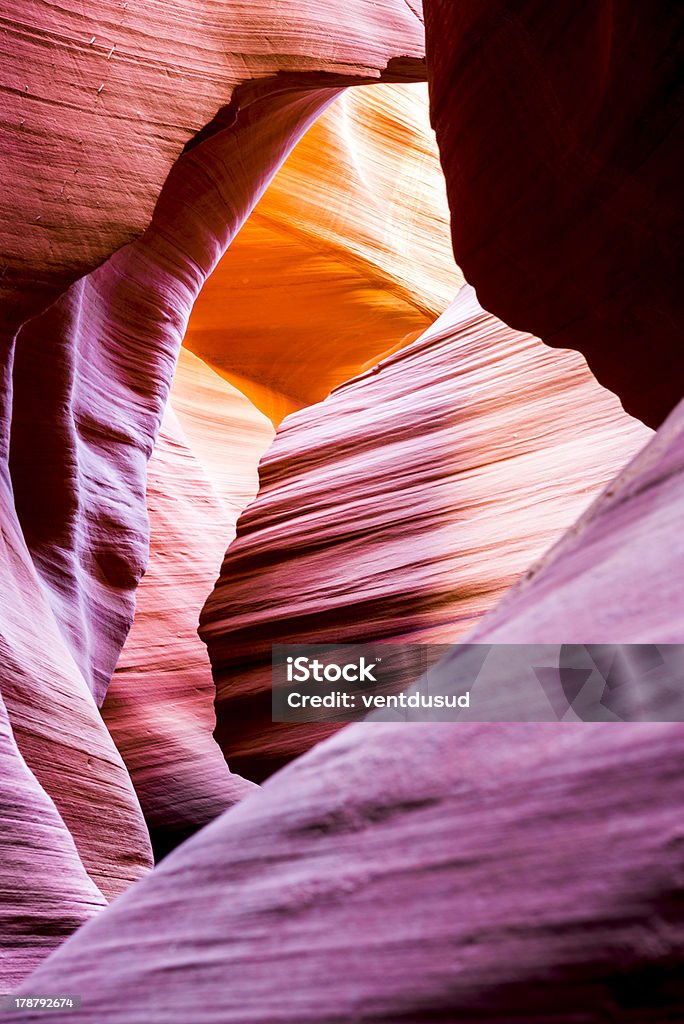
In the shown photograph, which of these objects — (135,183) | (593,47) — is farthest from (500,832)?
(135,183)

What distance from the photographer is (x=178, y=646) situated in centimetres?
636

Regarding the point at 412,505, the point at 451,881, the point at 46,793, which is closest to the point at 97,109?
the point at 412,505

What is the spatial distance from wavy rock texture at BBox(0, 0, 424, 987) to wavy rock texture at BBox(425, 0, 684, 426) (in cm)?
109

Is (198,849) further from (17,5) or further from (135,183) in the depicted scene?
(17,5)

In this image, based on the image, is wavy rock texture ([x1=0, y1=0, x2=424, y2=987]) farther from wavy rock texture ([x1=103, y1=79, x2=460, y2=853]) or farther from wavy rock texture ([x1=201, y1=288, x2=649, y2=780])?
wavy rock texture ([x1=103, y1=79, x2=460, y2=853])

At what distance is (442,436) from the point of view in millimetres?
4449

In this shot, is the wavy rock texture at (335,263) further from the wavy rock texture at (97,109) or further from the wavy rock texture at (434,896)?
the wavy rock texture at (434,896)

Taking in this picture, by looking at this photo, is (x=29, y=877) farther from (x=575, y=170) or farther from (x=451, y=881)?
(x=575, y=170)

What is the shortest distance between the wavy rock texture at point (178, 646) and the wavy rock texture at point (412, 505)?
1.28m

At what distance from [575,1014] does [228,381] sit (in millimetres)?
8541

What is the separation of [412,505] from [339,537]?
40 centimetres

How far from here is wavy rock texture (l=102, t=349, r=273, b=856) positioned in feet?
18.3

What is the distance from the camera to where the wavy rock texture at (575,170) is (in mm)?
2127

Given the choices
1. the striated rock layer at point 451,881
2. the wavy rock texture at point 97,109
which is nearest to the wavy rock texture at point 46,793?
the wavy rock texture at point 97,109
